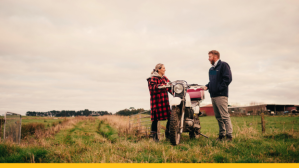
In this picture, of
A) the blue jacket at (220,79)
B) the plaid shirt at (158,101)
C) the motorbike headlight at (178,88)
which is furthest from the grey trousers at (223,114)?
the plaid shirt at (158,101)

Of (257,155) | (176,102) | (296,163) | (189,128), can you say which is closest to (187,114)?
(189,128)

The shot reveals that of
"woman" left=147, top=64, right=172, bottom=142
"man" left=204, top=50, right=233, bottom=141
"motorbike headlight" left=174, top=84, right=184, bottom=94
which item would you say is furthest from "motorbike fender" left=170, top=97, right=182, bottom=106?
"man" left=204, top=50, right=233, bottom=141

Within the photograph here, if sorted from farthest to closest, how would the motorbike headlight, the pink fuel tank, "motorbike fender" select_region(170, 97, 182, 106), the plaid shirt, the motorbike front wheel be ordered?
the pink fuel tank → the plaid shirt → the motorbike headlight → "motorbike fender" select_region(170, 97, 182, 106) → the motorbike front wheel

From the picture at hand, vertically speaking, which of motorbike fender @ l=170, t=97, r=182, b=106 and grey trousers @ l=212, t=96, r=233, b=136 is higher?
motorbike fender @ l=170, t=97, r=182, b=106

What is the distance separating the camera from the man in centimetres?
455

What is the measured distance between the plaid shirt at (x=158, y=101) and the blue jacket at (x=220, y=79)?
1.20 meters

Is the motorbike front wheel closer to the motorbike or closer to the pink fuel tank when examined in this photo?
the motorbike

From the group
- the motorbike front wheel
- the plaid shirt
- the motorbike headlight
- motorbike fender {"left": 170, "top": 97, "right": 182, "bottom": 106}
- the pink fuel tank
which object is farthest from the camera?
the pink fuel tank

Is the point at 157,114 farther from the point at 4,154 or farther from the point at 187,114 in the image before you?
the point at 4,154

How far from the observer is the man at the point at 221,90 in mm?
4547

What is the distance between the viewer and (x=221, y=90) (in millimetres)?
4566

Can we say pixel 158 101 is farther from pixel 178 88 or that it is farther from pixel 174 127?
pixel 174 127

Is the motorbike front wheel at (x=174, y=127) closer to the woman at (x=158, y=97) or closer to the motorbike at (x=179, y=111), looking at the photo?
the motorbike at (x=179, y=111)

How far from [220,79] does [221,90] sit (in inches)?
11.5
